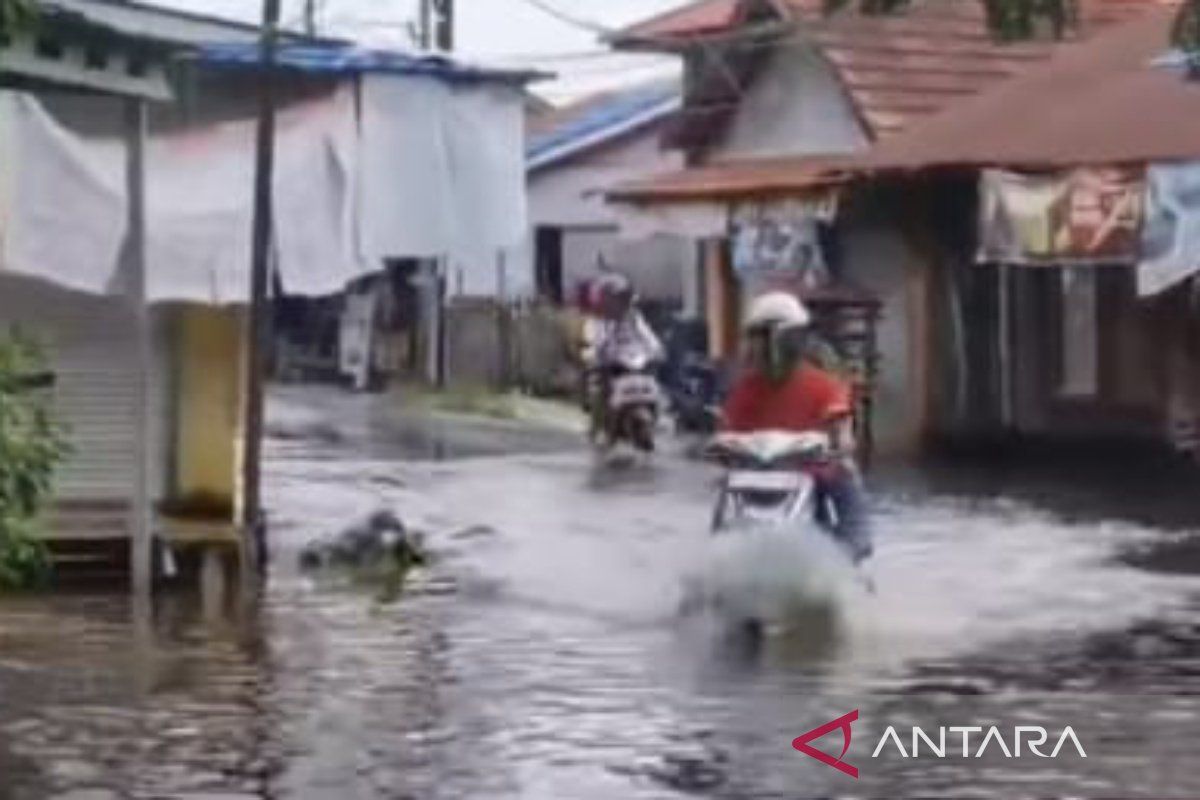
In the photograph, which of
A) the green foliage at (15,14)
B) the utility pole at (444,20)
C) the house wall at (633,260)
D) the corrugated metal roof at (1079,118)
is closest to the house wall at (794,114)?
the corrugated metal roof at (1079,118)

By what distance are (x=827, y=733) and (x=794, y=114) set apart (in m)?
22.4

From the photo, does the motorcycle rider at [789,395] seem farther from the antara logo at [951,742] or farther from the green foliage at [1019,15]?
the green foliage at [1019,15]

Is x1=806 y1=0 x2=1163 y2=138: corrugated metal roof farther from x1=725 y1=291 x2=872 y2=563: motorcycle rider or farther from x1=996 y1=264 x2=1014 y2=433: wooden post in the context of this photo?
x1=725 y1=291 x2=872 y2=563: motorcycle rider

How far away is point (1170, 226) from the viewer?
2469 centimetres

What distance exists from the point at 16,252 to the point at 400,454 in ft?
42.5

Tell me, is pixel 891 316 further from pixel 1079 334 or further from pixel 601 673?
pixel 601 673

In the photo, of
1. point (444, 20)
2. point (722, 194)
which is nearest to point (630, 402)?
point (722, 194)

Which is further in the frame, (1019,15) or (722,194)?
(722,194)

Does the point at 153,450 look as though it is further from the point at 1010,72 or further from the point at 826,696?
the point at 1010,72

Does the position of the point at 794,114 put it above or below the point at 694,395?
above

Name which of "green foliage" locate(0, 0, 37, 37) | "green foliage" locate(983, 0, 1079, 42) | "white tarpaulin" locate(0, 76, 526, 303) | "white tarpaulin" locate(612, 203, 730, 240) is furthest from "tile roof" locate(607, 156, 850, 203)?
"green foliage" locate(0, 0, 37, 37)

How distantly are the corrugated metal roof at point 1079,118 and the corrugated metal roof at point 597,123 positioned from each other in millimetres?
14423

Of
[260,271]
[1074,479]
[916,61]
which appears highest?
[916,61]

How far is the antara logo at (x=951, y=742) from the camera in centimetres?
1059
